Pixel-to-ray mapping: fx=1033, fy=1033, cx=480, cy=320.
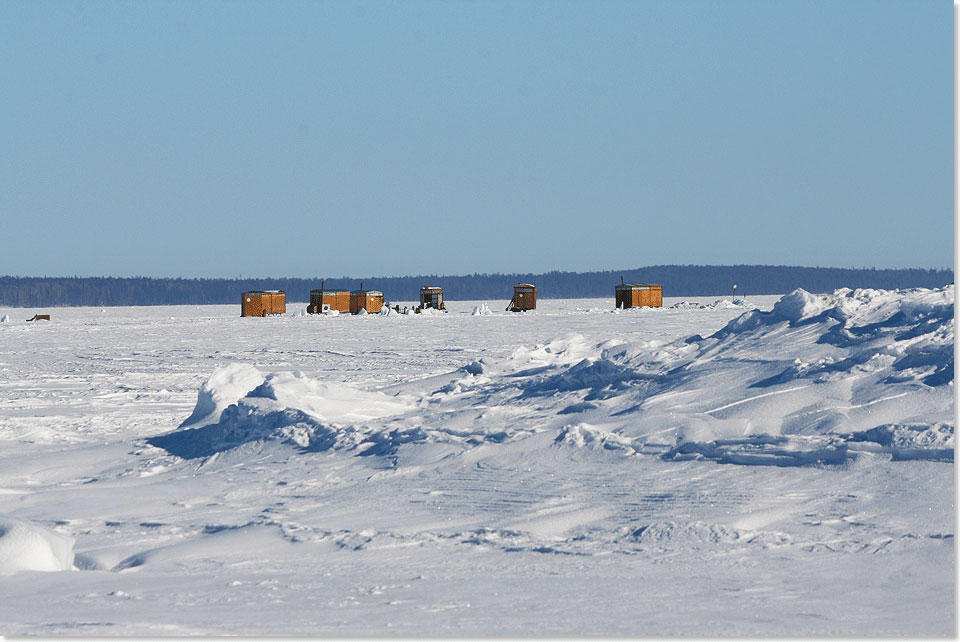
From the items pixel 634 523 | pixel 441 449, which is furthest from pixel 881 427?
pixel 441 449

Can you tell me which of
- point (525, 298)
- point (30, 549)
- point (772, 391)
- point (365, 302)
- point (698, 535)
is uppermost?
point (525, 298)

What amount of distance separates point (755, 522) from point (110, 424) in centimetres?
859

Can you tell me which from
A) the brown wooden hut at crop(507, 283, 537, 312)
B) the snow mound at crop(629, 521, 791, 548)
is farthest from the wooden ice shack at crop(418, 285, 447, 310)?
the snow mound at crop(629, 521, 791, 548)

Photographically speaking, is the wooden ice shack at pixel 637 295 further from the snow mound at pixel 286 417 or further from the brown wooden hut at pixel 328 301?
the snow mound at pixel 286 417

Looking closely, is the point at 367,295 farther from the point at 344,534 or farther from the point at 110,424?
the point at 344,534

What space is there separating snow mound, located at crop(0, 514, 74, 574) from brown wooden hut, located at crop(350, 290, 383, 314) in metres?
48.4

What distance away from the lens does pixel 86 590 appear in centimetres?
535

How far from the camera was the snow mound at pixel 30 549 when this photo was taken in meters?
5.82

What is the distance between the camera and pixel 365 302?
54.8 metres

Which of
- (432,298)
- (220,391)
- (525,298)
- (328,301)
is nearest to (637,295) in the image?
(525,298)

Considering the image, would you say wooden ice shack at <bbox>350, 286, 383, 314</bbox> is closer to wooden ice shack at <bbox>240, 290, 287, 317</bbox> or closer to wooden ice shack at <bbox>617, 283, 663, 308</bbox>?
wooden ice shack at <bbox>240, 290, 287, 317</bbox>

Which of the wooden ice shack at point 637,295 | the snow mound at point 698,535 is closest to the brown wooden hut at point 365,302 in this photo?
the wooden ice shack at point 637,295

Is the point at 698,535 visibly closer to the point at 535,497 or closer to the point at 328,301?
the point at 535,497

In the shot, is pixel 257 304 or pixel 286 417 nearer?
pixel 286 417
